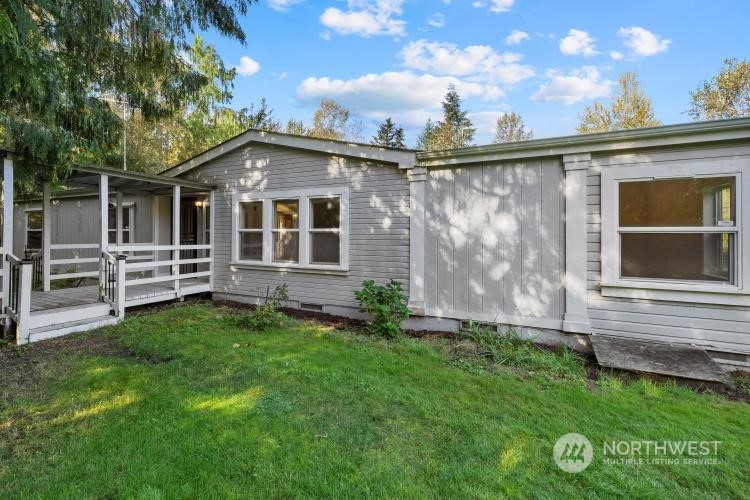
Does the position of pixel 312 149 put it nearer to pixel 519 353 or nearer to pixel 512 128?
pixel 519 353

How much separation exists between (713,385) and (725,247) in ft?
5.38

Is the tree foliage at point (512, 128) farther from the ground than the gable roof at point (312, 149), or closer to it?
farther from the ground

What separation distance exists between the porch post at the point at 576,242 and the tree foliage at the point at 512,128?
23005mm

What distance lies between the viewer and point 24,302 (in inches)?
184

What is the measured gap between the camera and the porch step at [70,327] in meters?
4.80

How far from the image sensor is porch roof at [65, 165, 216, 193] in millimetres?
5932

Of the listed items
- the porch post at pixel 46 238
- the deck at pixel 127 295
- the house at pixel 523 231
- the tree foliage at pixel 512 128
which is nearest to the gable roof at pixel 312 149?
the house at pixel 523 231

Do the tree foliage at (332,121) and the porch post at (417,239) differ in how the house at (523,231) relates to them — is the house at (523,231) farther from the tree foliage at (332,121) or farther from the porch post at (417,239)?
the tree foliage at (332,121)

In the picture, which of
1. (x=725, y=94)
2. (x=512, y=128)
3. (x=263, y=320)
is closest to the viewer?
(x=263, y=320)

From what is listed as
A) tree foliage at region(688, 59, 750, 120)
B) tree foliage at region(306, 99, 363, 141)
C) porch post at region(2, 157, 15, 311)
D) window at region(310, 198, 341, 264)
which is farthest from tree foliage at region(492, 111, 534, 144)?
porch post at region(2, 157, 15, 311)

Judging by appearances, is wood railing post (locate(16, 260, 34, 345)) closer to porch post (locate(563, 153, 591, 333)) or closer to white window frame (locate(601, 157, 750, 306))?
porch post (locate(563, 153, 591, 333))

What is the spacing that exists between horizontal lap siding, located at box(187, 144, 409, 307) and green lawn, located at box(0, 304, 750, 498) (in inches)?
77.5

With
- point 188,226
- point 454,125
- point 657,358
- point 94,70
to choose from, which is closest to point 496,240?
point 657,358

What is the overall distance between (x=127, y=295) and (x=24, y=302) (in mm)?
1874
